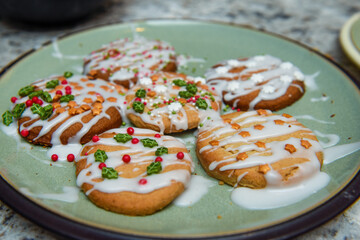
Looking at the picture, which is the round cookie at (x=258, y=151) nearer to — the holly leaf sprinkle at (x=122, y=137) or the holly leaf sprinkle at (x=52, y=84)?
the holly leaf sprinkle at (x=122, y=137)

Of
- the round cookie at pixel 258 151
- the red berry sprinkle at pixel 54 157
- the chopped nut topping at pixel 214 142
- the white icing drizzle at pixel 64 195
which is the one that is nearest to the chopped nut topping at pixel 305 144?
the round cookie at pixel 258 151

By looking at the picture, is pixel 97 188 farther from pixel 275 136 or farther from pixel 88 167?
pixel 275 136

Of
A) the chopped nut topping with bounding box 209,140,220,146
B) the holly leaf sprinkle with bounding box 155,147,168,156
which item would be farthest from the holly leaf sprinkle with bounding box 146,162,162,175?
the chopped nut topping with bounding box 209,140,220,146

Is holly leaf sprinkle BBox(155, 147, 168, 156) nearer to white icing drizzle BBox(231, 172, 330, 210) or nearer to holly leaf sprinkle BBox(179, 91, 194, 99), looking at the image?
white icing drizzle BBox(231, 172, 330, 210)

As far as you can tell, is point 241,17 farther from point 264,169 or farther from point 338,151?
point 264,169

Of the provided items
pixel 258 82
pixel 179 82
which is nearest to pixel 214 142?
pixel 179 82
